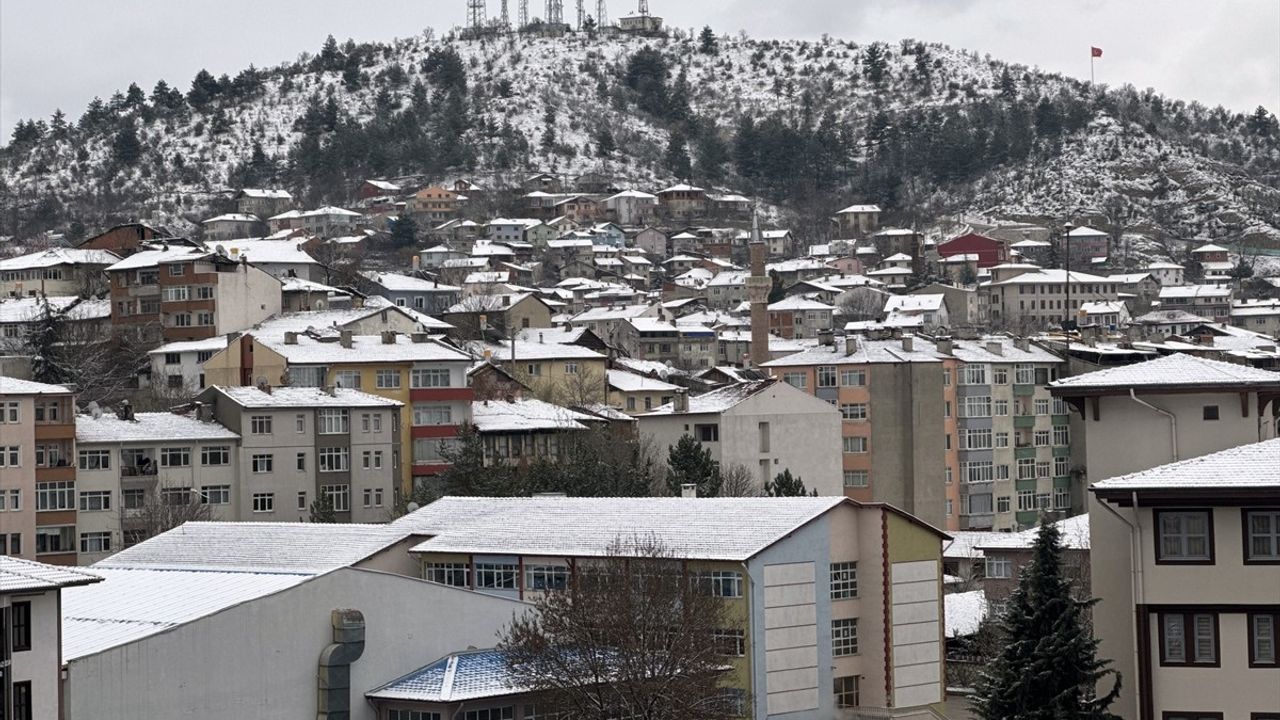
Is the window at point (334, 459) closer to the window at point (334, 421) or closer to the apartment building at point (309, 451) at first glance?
the apartment building at point (309, 451)

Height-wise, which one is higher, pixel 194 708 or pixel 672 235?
pixel 672 235

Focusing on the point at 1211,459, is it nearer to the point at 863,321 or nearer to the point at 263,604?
the point at 263,604

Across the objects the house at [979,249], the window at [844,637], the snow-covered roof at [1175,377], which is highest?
the house at [979,249]

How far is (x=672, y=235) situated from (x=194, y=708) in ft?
534

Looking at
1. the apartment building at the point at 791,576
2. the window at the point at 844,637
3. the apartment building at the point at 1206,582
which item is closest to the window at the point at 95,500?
the apartment building at the point at 791,576

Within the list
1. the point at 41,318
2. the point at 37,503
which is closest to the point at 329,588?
the point at 37,503

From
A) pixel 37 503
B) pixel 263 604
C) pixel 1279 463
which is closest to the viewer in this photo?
pixel 1279 463

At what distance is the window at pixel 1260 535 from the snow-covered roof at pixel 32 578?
14.2 metres

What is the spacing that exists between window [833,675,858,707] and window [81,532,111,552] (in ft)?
76.4

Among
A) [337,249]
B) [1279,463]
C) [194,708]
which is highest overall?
[337,249]

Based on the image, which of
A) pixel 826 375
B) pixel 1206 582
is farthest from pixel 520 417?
pixel 1206 582

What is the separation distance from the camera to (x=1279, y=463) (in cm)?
2925

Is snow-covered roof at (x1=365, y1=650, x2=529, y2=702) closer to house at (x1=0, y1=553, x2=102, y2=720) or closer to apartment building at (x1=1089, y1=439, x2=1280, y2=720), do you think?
house at (x1=0, y1=553, x2=102, y2=720)

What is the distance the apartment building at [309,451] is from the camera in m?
62.4
